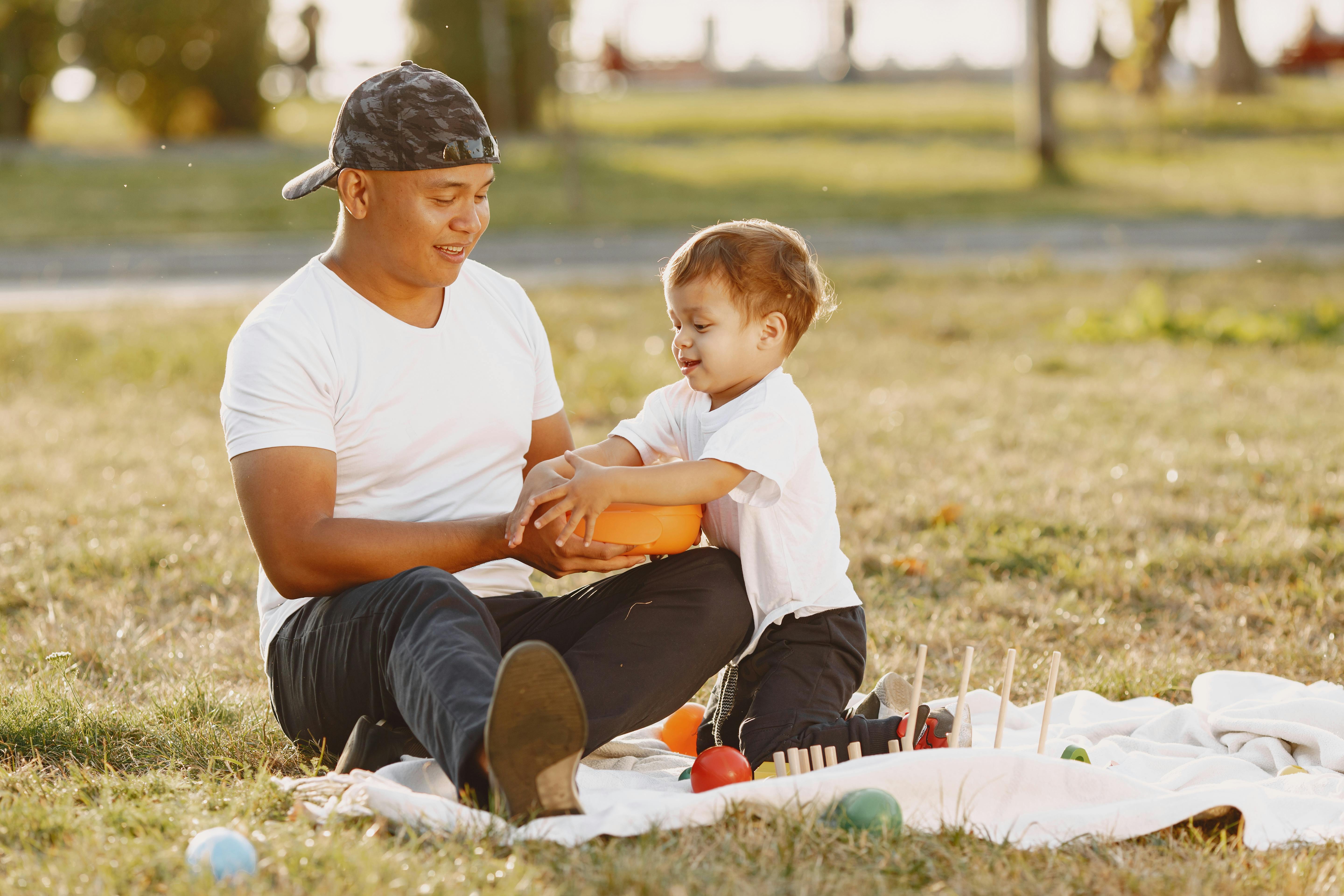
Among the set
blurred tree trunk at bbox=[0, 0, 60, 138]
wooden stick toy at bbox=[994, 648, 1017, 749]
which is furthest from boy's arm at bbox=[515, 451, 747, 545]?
blurred tree trunk at bbox=[0, 0, 60, 138]

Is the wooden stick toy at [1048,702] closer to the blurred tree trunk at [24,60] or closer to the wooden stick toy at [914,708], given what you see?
the wooden stick toy at [914,708]

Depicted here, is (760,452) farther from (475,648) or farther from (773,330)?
(475,648)

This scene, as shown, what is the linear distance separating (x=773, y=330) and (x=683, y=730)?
1069 millimetres

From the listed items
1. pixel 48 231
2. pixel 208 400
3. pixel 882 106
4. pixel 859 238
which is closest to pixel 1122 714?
pixel 208 400

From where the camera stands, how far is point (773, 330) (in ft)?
10.6

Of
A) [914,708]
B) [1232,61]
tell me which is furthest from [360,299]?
[1232,61]

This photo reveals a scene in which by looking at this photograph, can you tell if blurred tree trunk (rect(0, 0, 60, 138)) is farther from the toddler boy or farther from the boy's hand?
the boy's hand

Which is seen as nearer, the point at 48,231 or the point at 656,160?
the point at 48,231

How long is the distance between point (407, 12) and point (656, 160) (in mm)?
5902

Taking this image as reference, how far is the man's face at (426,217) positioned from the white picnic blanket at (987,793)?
111 centimetres

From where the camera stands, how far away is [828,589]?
3.31 m

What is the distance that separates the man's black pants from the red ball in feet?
0.56

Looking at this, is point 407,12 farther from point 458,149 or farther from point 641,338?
point 458,149

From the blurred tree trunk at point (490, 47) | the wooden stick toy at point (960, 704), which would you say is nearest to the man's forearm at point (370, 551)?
the wooden stick toy at point (960, 704)
